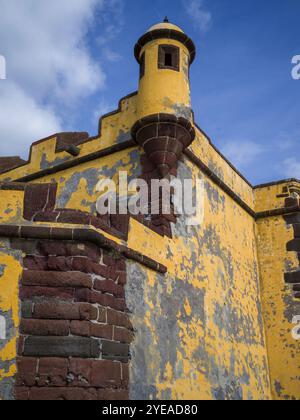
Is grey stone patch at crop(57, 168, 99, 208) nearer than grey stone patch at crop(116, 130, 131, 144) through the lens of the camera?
No

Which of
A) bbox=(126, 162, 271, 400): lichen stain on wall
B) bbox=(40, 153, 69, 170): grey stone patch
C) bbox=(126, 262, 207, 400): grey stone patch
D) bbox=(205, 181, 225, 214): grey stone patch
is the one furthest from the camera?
bbox=(40, 153, 69, 170): grey stone patch

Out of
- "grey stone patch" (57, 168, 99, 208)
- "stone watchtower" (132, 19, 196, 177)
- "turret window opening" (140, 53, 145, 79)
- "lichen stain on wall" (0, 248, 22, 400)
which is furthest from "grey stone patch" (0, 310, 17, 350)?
"turret window opening" (140, 53, 145, 79)

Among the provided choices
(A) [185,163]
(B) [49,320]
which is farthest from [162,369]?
(A) [185,163]

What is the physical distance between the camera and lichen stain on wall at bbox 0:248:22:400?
448 centimetres

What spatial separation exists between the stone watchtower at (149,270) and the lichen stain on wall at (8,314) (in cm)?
1

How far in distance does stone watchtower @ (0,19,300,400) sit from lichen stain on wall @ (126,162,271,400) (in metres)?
0.03

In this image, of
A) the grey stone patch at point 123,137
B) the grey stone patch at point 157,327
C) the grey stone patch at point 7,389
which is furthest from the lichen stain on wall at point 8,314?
the grey stone patch at point 123,137

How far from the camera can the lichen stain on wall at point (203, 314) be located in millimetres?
5984

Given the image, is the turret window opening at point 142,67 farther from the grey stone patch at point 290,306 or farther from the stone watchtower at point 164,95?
the grey stone patch at point 290,306

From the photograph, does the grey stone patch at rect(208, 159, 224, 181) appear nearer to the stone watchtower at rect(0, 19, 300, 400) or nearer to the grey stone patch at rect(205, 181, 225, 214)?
the stone watchtower at rect(0, 19, 300, 400)

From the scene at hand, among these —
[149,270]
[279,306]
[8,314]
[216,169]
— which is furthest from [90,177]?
[279,306]

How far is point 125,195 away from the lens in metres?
Answer: 7.72
